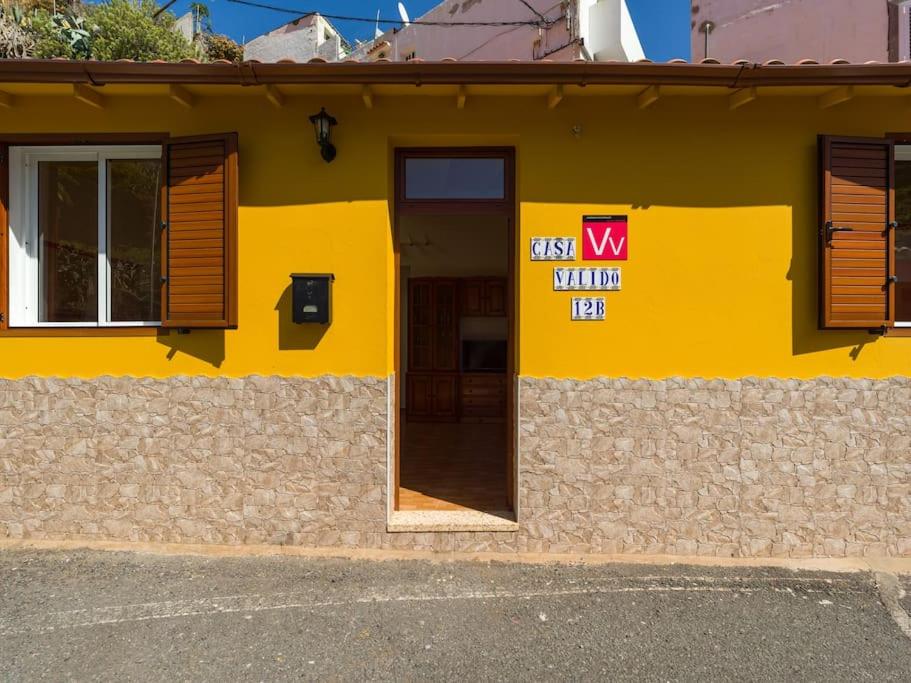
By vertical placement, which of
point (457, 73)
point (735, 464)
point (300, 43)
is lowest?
point (735, 464)

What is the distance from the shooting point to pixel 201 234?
151 inches

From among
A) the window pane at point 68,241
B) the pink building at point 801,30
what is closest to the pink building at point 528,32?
the pink building at point 801,30

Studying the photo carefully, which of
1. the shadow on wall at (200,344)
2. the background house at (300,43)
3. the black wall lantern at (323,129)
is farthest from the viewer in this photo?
the background house at (300,43)

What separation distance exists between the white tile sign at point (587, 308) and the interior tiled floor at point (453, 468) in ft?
5.98

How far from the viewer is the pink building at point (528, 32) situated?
9109mm

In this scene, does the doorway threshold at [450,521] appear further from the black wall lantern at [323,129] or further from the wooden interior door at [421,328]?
the wooden interior door at [421,328]

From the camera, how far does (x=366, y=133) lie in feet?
12.8

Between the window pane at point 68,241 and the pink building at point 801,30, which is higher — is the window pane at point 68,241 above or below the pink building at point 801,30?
below

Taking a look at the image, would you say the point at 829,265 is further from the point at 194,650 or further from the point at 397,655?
the point at 194,650

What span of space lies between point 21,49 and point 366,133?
11.6 metres

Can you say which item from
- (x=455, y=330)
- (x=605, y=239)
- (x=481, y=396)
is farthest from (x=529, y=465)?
(x=455, y=330)

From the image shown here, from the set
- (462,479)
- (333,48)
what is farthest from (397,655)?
(333,48)

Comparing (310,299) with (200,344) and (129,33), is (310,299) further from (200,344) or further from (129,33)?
(129,33)

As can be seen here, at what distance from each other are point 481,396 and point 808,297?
593 cm
